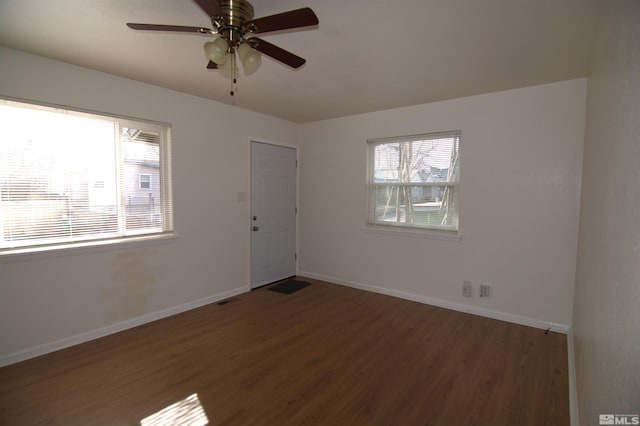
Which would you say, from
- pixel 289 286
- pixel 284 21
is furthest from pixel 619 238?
pixel 289 286

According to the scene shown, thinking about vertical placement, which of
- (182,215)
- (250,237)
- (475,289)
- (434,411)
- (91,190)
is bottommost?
(434,411)

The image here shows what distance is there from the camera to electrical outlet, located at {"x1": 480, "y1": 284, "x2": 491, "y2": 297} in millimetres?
3448

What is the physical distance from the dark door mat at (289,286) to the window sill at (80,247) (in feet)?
5.40

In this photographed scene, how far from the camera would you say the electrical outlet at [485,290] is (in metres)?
3.45

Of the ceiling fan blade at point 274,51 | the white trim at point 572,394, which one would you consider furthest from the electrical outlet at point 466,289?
the ceiling fan blade at point 274,51

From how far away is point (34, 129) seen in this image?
2.58 m

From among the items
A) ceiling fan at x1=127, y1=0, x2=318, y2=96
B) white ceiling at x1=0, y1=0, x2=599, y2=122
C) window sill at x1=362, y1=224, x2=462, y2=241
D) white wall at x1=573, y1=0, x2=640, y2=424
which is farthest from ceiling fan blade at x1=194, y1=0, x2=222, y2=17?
window sill at x1=362, y1=224, x2=462, y2=241

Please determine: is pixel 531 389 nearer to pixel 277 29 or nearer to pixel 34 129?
pixel 277 29

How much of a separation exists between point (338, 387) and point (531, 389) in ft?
4.69

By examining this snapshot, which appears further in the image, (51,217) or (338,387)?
(51,217)

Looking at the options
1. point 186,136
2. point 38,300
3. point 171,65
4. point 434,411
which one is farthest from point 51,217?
point 434,411

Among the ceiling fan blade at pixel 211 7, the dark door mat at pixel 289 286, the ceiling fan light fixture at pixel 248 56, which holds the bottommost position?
the dark door mat at pixel 289 286

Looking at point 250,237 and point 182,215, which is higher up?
point 182,215

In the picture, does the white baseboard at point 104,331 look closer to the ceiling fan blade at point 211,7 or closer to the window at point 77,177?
the window at point 77,177
